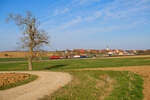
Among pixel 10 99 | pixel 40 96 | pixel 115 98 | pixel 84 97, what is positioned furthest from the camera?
pixel 115 98

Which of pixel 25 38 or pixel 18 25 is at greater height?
pixel 18 25

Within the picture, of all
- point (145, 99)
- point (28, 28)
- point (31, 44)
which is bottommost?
point (145, 99)

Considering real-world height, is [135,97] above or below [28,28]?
below

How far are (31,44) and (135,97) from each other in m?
21.9

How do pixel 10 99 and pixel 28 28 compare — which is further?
pixel 28 28

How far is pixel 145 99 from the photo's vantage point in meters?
12.1

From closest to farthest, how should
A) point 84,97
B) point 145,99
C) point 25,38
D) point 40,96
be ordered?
point 40,96 < point 84,97 < point 145,99 < point 25,38

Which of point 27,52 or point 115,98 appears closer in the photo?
point 115,98

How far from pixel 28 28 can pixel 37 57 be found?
575 centimetres

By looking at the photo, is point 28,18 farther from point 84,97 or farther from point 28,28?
point 84,97

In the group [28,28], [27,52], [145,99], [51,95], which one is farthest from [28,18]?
[145,99]

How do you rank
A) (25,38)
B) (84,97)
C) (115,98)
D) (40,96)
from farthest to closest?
1. (25,38)
2. (115,98)
3. (84,97)
4. (40,96)

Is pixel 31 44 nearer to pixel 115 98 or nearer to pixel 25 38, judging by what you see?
pixel 25 38

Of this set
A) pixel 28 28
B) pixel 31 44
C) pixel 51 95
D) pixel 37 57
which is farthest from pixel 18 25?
pixel 51 95
